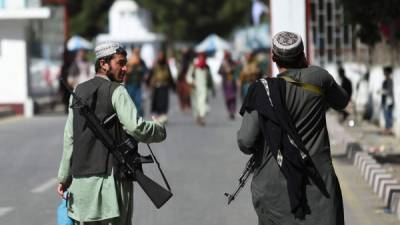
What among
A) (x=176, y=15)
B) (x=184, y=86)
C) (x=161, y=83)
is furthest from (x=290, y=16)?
(x=176, y=15)

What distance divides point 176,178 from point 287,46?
28.3 feet

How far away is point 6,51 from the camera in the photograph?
3238 centimetres

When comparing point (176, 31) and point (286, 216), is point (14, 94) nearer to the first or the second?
point (286, 216)

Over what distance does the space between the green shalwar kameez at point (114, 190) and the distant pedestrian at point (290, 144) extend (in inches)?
24.9

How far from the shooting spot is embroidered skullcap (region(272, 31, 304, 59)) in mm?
6402

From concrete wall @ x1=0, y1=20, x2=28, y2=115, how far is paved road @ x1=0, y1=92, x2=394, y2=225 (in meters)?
7.06

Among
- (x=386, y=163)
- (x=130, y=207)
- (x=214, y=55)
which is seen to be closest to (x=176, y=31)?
(x=214, y=55)

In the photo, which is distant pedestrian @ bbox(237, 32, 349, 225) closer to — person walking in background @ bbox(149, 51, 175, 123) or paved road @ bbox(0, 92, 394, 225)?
paved road @ bbox(0, 92, 394, 225)

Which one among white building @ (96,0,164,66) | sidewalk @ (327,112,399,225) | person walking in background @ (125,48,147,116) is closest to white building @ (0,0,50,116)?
person walking in background @ (125,48,147,116)

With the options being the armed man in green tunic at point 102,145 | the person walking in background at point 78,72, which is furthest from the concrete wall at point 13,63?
the armed man in green tunic at point 102,145

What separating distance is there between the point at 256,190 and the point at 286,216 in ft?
0.76

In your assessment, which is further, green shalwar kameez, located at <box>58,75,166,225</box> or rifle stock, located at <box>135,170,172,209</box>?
rifle stock, located at <box>135,170,172,209</box>

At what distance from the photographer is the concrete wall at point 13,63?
1267 inches

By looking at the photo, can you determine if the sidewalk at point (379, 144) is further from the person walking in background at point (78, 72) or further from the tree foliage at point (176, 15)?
the tree foliage at point (176, 15)
